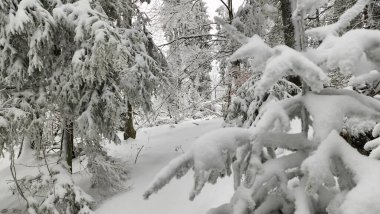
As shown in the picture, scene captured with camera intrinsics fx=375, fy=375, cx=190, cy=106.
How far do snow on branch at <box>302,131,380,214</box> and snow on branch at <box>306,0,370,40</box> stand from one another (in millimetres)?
499

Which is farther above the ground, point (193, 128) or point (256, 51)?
point (256, 51)

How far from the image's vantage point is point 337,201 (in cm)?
137

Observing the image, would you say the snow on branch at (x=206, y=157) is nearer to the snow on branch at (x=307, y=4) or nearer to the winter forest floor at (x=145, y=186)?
the snow on branch at (x=307, y=4)

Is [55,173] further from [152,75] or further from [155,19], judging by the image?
[155,19]

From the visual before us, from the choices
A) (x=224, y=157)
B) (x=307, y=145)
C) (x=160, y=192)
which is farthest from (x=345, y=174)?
(x=160, y=192)

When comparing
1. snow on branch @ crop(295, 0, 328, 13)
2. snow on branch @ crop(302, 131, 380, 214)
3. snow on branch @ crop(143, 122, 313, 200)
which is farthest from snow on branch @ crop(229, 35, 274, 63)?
snow on branch @ crop(302, 131, 380, 214)

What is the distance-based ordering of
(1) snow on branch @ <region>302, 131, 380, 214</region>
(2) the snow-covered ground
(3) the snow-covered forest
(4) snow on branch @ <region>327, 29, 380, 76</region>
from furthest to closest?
(2) the snow-covered ground → (3) the snow-covered forest → (4) snow on branch @ <region>327, 29, 380, 76</region> → (1) snow on branch @ <region>302, 131, 380, 214</region>

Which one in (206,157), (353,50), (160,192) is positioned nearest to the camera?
(353,50)

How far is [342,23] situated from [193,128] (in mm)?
10477

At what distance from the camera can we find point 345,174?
1.45 meters

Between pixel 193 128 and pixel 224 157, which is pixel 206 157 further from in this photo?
pixel 193 128

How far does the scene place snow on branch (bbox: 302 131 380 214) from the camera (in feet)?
3.76

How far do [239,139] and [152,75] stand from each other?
6693mm

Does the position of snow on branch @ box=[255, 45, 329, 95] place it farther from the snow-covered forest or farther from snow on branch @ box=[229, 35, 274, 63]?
snow on branch @ box=[229, 35, 274, 63]
